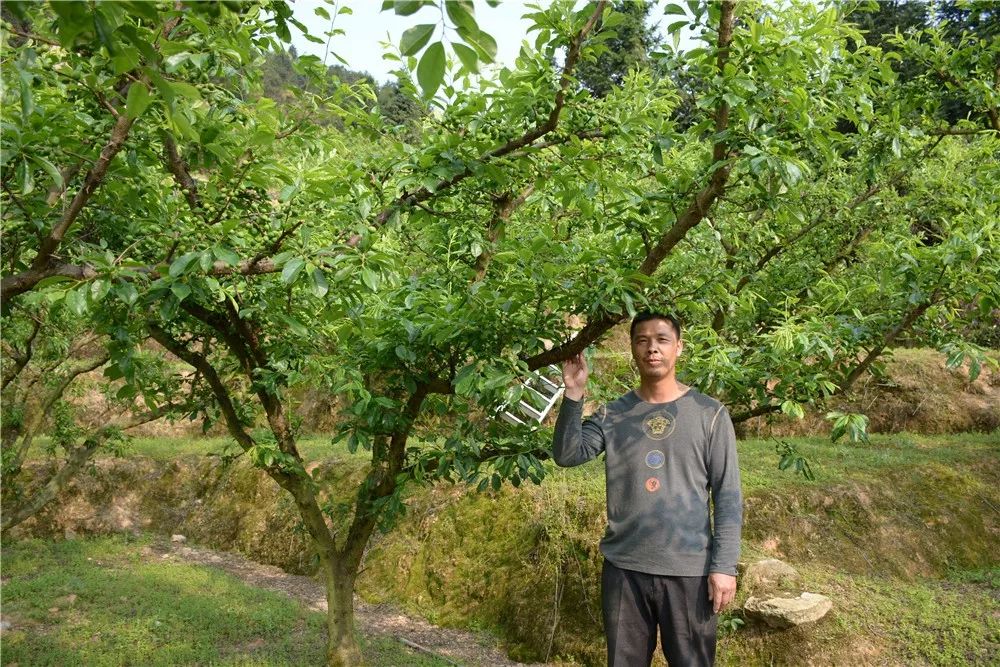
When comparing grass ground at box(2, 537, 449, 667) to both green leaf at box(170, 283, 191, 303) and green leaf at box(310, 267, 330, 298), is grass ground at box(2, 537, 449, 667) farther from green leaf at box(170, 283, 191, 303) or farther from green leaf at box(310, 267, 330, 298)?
green leaf at box(310, 267, 330, 298)

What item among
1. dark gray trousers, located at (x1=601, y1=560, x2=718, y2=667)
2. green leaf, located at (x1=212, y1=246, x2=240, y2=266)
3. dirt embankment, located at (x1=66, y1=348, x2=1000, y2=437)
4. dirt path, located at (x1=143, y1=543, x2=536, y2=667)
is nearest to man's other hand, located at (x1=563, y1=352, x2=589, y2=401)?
dark gray trousers, located at (x1=601, y1=560, x2=718, y2=667)

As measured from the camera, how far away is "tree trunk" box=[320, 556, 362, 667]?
4.29 meters

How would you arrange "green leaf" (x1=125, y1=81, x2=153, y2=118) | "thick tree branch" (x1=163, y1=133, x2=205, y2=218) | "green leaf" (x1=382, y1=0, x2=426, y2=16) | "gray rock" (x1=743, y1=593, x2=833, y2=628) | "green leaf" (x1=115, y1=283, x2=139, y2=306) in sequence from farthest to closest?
1. "gray rock" (x1=743, y1=593, x2=833, y2=628)
2. "thick tree branch" (x1=163, y1=133, x2=205, y2=218)
3. "green leaf" (x1=115, y1=283, x2=139, y2=306)
4. "green leaf" (x1=125, y1=81, x2=153, y2=118)
5. "green leaf" (x1=382, y1=0, x2=426, y2=16)

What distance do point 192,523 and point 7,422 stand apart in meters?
2.39

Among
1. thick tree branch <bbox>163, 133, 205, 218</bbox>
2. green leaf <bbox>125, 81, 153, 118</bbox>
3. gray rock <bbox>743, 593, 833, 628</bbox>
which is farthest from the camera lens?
Answer: gray rock <bbox>743, 593, 833, 628</bbox>

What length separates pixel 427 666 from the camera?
4918mm

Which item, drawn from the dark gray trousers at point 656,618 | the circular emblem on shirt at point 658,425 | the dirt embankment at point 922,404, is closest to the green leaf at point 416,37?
the circular emblem on shirt at point 658,425

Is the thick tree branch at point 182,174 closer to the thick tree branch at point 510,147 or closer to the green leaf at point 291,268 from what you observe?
the thick tree branch at point 510,147

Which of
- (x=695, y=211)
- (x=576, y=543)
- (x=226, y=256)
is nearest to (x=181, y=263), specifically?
(x=226, y=256)

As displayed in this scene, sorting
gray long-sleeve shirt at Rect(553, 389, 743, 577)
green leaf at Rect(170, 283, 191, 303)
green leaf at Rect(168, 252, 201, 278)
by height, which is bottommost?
gray long-sleeve shirt at Rect(553, 389, 743, 577)

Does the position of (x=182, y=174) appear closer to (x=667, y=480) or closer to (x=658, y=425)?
(x=658, y=425)

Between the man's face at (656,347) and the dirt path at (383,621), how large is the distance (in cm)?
349

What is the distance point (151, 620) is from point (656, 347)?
191 inches

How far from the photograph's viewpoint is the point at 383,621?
6109mm
